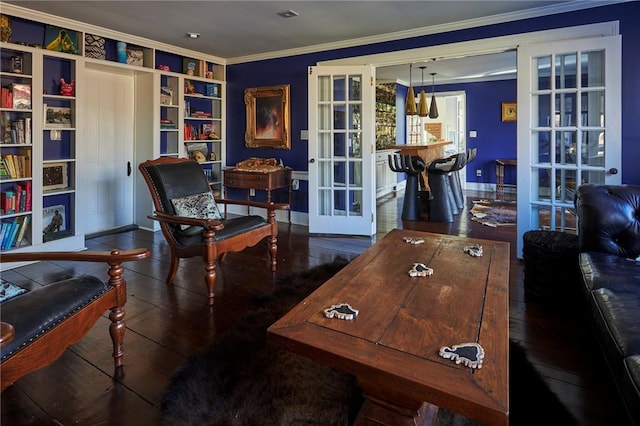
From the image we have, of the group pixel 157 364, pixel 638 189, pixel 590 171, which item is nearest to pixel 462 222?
pixel 590 171

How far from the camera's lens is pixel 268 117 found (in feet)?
19.3

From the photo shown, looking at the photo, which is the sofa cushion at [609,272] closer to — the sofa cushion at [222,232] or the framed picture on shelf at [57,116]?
the sofa cushion at [222,232]

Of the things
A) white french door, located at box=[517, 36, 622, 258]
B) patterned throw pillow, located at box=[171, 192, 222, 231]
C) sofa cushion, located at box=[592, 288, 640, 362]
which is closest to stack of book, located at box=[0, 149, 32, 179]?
patterned throw pillow, located at box=[171, 192, 222, 231]

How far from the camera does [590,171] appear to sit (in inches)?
146

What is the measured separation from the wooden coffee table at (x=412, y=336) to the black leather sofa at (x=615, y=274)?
0.39m

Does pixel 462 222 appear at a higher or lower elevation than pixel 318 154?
lower

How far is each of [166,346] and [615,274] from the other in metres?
2.42

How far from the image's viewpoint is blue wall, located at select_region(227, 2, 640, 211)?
3.57m

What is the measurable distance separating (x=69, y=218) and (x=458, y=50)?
15.0 feet

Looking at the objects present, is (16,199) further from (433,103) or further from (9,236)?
(433,103)

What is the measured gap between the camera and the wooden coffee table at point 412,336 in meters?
1.15

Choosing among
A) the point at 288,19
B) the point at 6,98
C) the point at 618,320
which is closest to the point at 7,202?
the point at 6,98

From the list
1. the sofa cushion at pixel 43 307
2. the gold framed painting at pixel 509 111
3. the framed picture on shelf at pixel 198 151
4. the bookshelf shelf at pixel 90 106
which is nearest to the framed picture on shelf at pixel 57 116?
the bookshelf shelf at pixel 90 106

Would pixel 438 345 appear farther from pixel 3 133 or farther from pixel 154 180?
pixel 3 133
